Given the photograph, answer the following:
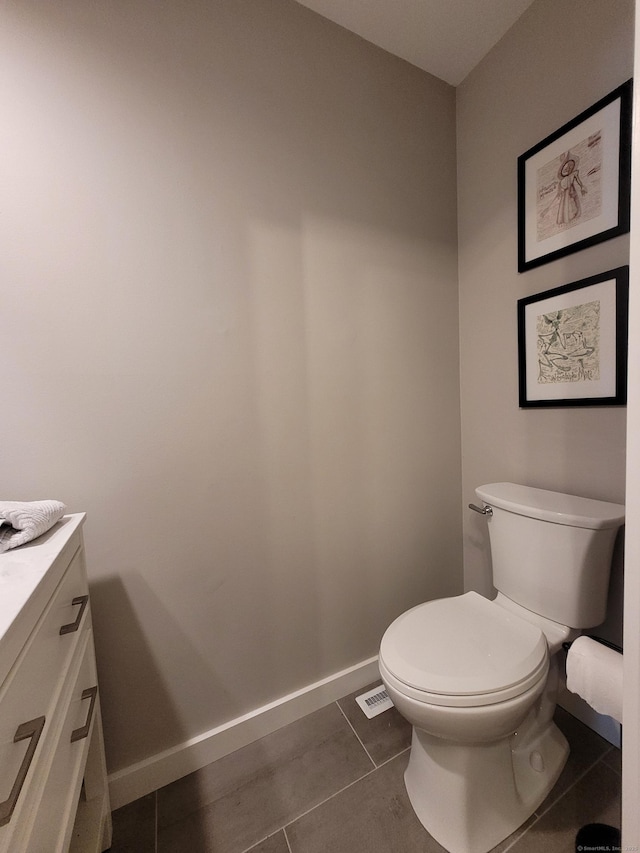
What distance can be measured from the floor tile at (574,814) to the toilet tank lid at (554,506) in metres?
0.77

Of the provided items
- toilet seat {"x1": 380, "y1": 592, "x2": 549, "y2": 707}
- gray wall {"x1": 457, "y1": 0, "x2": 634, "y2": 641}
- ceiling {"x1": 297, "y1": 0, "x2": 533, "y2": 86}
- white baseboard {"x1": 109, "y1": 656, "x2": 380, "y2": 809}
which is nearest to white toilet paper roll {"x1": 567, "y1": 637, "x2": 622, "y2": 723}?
toilet seat {"x1": 380, "y1": 592, "x2": 549, "y2": 707}

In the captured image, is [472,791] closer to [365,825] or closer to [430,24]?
[365,825]

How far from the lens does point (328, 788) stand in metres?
1.02

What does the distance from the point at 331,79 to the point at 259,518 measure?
156 cm

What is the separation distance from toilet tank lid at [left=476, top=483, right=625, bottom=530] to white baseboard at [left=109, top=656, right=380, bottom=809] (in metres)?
0.86

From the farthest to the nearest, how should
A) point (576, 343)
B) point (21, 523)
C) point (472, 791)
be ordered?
point (576, 343)
point (472, 791)
point (21, 523)

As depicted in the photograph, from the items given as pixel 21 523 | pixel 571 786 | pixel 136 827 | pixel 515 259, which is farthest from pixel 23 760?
pixel 515 259

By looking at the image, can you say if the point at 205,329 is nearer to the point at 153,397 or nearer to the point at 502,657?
the point at 153,397

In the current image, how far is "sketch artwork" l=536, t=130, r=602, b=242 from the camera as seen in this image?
101 centimetres

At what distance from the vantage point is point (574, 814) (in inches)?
36.4

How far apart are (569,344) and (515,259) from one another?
0.40m

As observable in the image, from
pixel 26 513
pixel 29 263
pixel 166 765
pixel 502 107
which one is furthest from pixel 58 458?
pixel 502 107

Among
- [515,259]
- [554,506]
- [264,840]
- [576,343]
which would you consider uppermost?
[515,259]

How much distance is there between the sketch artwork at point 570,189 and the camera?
1.01 meters
